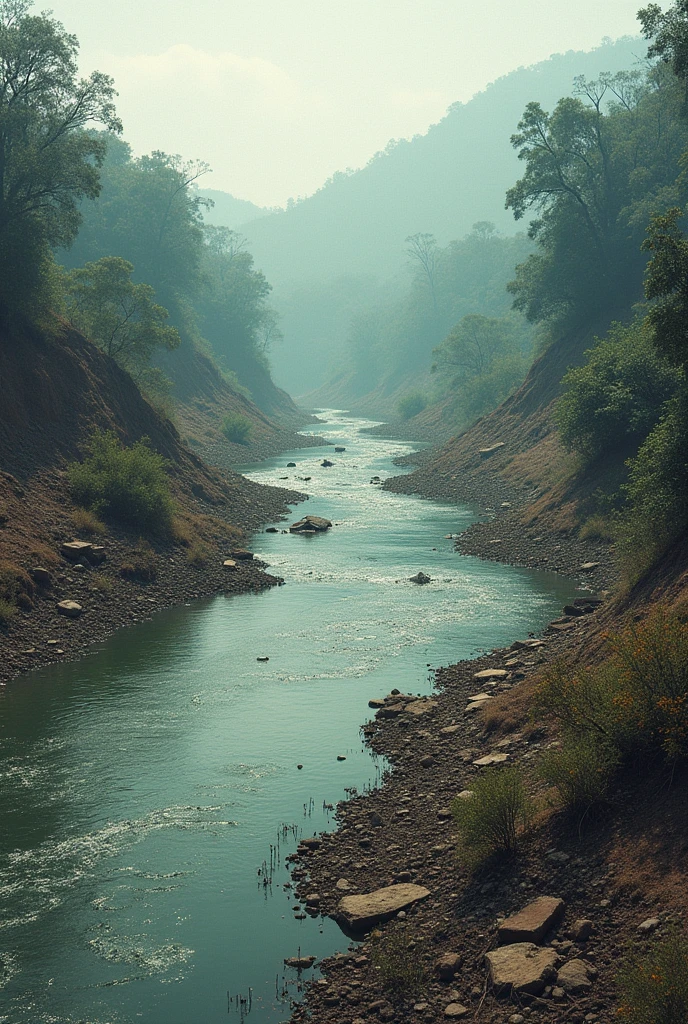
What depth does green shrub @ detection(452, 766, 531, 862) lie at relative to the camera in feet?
43.3

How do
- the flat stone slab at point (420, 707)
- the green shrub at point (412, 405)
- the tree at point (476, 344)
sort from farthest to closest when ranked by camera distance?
the green shrub at point (412, 405) → the tree at point (476, 344) → the flat stone slab at point (420, 707)

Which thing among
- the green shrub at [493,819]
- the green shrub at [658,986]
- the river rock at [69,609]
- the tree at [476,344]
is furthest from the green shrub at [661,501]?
the tree at [476,344]

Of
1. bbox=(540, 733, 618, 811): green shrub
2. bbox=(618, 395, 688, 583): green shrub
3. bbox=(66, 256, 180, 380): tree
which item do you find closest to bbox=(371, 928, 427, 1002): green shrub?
bbox=(540, 733, 618, 811): green shrub

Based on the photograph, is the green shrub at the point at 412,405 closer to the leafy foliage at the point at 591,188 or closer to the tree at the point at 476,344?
the tree at the point at 476,344

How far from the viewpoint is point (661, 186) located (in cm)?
6153

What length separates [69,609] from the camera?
28.3 metres

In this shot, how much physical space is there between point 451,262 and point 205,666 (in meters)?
158

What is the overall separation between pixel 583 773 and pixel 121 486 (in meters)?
26.1

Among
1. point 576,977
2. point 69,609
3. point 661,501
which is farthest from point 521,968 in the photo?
point 69,609

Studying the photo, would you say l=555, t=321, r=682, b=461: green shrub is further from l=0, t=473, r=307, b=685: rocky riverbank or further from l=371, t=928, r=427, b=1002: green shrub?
l=371, t=928, r=427, b=1002: green shrub

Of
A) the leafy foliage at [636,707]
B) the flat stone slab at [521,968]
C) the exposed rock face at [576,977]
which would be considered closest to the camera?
the exposed rock face at [576,977]

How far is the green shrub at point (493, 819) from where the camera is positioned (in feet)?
43.3

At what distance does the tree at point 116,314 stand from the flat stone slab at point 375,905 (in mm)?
42969

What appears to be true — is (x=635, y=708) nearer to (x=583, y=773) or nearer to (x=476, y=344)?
(x=583, y=773)
